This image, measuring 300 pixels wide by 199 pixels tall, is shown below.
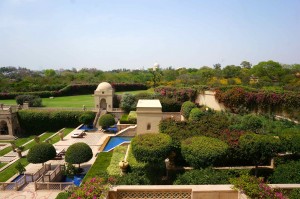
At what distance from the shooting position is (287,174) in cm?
1102

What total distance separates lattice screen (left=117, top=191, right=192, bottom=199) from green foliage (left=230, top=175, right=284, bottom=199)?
1.46 meters

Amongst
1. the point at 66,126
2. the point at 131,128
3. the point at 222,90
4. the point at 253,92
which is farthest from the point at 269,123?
the point at 66,126

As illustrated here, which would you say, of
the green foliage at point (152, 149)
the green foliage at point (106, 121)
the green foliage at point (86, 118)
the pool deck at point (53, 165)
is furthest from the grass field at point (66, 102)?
the green foliage at point (152, 149)

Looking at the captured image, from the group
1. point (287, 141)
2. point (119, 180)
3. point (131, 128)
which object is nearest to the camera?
point (119, 180)

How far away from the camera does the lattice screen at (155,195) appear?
7.10 metres

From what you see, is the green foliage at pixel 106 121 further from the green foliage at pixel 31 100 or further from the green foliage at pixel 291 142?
the green foliage at pixel 291 142

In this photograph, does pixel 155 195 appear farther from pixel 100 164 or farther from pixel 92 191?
pixel 100 164

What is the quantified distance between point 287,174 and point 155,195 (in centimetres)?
720

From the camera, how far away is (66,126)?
1326 inches

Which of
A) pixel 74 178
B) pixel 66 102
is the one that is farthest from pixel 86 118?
pixel 66 102

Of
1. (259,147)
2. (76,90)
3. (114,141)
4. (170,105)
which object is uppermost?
(76,90)

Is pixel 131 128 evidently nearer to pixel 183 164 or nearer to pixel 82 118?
pixel 82 118

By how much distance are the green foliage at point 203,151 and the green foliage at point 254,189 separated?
4258mm

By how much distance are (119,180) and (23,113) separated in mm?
28947
